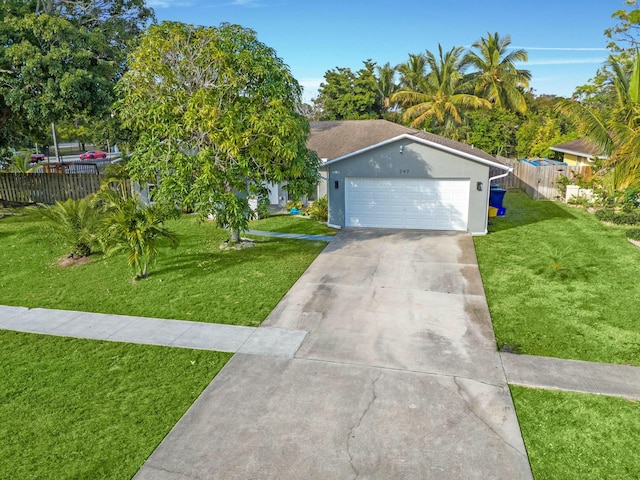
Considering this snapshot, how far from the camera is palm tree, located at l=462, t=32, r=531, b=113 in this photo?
3734 centimetres

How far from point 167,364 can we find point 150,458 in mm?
2236

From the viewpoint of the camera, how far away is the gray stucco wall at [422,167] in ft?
53.3

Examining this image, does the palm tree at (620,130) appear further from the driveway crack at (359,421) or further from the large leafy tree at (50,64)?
the large leafy tree at (50,64)

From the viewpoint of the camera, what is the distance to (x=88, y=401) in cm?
668

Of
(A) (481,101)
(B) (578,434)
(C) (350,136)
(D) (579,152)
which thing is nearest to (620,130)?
(B) (578,434)

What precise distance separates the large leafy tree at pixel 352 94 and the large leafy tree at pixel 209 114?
1188 inches

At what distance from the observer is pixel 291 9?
91.1 feet

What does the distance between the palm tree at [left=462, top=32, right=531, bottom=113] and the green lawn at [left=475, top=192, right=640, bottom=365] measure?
75.3 ft

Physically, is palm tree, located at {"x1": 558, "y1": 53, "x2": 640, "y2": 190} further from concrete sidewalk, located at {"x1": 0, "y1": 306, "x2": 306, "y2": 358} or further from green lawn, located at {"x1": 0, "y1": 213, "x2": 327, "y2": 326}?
concrete sidewalk, located at {"x1": 0, "y1": 306, "x2": 306, "y2": 358}

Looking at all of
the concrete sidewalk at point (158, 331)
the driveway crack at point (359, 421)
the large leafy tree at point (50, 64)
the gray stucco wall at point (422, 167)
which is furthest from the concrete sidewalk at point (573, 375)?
the large leafy tree at point (50, 64)

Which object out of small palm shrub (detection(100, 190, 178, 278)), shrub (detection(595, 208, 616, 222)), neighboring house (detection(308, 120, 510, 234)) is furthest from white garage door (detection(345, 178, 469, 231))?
small palm shrub (detection(100, 190, 178, 278))

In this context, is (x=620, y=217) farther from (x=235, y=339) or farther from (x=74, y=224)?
(x=74, y=224)

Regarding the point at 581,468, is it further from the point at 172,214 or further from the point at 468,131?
the point at 468,131

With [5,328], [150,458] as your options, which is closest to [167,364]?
[150,458]
